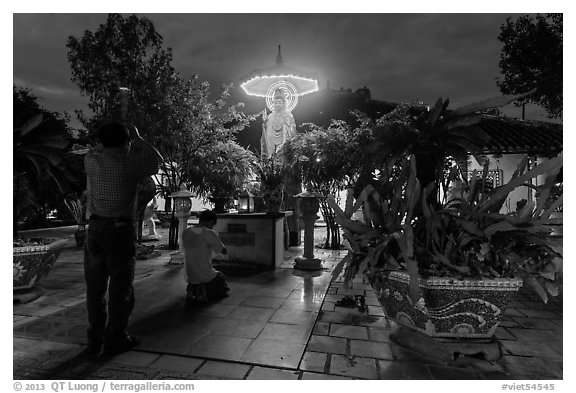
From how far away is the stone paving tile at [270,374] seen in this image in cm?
287

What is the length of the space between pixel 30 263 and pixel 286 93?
10806 mm

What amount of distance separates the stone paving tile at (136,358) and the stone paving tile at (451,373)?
241 cm

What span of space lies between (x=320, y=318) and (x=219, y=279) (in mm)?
1635

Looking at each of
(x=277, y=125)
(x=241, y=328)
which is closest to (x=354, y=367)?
(x=241, y=328)

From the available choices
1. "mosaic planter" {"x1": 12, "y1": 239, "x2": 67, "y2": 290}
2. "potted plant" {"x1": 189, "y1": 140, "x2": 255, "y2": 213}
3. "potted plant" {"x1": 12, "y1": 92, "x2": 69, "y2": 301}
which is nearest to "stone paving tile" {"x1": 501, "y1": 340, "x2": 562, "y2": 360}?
"potted plant" {"x1": 12, "y1": 92, "x2": 69, "y2": 301}

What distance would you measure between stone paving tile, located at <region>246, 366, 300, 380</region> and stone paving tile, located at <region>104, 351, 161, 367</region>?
0.92m

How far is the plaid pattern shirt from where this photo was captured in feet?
10.8

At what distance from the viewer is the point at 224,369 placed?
2982 mm

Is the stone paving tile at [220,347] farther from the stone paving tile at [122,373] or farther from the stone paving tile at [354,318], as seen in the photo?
the stone paving tile at [354,318]

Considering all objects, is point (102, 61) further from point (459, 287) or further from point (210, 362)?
point (459, 287)

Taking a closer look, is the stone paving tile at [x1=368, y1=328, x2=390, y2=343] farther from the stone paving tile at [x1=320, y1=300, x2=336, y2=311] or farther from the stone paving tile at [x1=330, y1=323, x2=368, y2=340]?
the stone paving tile at [x1=320, y1=300, x2=336, y2=311]

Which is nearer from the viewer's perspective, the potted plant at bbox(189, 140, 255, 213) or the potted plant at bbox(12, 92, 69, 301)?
the potted plant at bbox(12, 92, 69, 301)

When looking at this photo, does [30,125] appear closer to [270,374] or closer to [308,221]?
[270,374]
